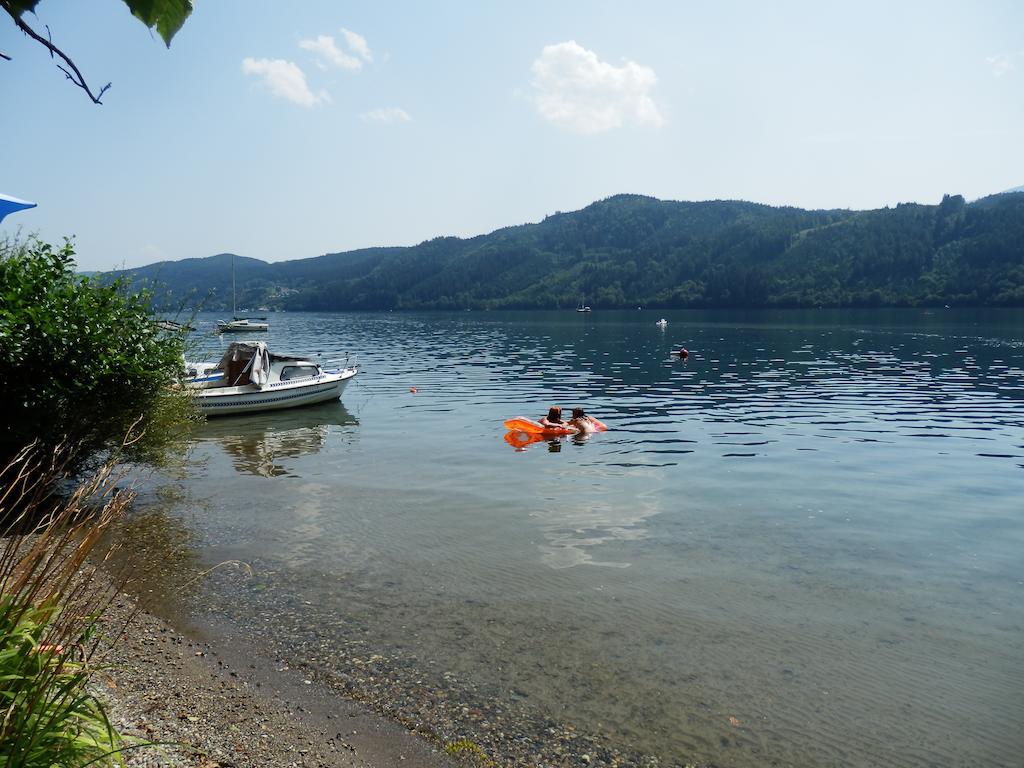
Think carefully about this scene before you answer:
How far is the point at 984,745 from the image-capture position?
7656mm

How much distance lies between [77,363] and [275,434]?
44.5 ft

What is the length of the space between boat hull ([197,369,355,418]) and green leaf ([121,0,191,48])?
1096 inches

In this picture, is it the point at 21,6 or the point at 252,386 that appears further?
the point at 252,386

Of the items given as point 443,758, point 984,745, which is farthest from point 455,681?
point 984,745

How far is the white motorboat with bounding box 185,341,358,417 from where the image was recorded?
2964cm

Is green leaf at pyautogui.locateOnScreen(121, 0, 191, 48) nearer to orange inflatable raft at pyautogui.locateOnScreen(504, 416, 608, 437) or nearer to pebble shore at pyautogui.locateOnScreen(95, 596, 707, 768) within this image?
pebble shore at pyautogui.locateOnScreen(95, 596, 707, 768)

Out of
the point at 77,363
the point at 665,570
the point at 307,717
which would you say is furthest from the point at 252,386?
the point at 307,717

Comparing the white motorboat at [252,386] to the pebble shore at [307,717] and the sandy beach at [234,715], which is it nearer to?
the sandy beach at [234,715]

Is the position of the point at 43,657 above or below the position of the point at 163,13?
below

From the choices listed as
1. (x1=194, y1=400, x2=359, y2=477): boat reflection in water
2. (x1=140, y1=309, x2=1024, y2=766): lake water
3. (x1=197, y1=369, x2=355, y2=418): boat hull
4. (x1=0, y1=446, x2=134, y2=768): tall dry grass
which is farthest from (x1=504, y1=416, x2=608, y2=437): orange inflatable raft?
(x1=0, y1=446, x2=134, y2=768): tall dry grass

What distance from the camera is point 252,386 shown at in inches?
1204

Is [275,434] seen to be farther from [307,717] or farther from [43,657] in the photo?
[43,657]

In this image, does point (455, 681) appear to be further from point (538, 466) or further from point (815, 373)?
point (815, 373)

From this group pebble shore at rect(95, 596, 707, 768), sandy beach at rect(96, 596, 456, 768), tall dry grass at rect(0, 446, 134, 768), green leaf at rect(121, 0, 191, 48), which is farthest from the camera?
pebble shore at rect(95, 596, 707, 768)
